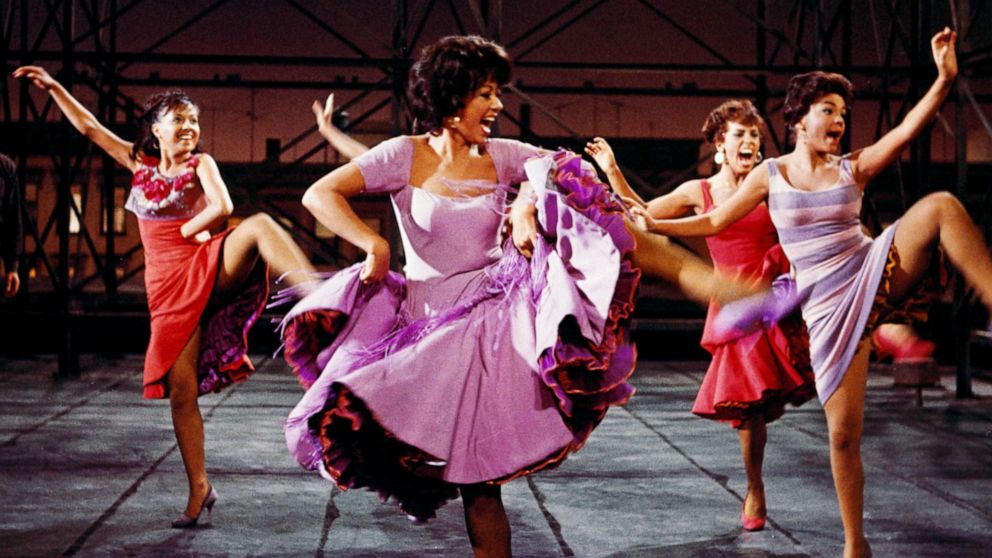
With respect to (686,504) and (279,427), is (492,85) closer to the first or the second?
(686,504)

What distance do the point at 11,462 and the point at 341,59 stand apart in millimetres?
4518

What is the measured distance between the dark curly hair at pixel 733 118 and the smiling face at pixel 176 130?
194 centimetres

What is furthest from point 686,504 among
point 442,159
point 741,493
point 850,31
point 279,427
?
point 850,31

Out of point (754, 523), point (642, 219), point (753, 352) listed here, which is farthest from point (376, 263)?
point (754, 523)

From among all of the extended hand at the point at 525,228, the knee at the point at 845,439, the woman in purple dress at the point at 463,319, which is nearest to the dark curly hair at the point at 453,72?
the woman in purple dress at the point at 463,319

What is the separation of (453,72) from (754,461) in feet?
6.57

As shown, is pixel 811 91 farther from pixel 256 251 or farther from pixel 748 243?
pixel 256 251

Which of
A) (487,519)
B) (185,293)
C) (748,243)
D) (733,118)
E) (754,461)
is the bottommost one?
(754,461)

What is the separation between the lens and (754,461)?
4250 mm

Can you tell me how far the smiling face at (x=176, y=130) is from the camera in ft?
14.5

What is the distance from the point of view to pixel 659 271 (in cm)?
357

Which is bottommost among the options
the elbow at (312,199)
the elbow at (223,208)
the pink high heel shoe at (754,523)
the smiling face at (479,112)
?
the pink high heel shoe at (754,523)

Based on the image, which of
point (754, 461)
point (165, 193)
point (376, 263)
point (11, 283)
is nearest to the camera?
point (376, 263)

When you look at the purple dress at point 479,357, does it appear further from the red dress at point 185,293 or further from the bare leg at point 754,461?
the bare leg at point 754,461
